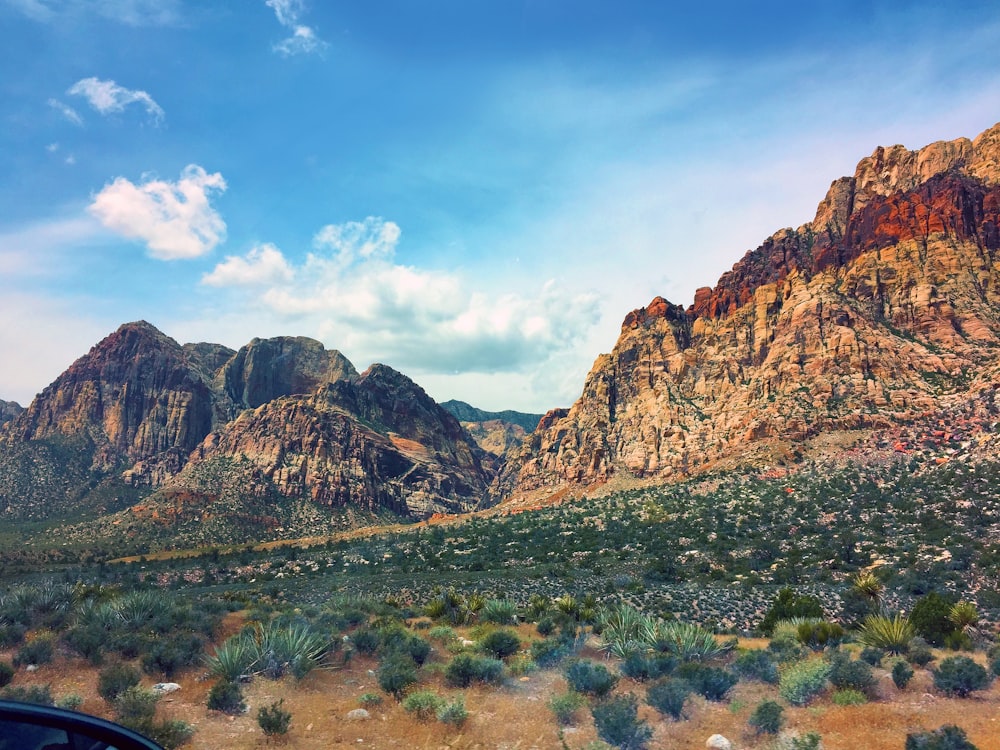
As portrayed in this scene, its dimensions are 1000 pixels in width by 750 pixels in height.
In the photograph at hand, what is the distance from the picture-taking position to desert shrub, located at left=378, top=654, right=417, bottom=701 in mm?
13148

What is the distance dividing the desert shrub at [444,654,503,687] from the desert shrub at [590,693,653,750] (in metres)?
3.37

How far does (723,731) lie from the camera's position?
11.0 metres

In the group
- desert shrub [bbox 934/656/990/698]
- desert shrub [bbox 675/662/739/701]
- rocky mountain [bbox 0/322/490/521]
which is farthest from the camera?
rocky mountain [bbox 0/322/490/521]

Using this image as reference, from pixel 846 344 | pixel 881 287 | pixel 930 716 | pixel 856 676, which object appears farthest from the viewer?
pixel 881 287

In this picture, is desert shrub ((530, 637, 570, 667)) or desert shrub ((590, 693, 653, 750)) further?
desert shrub ((530, 637, 570, 667))

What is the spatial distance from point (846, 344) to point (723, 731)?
250 ft

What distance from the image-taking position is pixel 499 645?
16.6m

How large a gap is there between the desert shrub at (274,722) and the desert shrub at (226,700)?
40.7 inches

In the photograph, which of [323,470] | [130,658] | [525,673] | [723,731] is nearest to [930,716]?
[723,731]

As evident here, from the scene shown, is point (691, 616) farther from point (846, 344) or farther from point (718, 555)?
point (846, 344)

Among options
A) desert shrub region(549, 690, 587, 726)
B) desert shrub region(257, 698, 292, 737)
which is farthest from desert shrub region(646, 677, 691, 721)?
desert shrub region(257, 698, 292, 737)

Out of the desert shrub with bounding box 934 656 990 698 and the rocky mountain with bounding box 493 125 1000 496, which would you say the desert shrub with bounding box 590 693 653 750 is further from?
the rocky mountain with bounding box 493 125 1000 496

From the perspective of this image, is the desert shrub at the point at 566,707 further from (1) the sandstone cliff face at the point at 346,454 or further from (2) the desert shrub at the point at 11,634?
(1) the sandstone cliff face at the point at 346,454

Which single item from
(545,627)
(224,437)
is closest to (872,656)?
(545,627)
